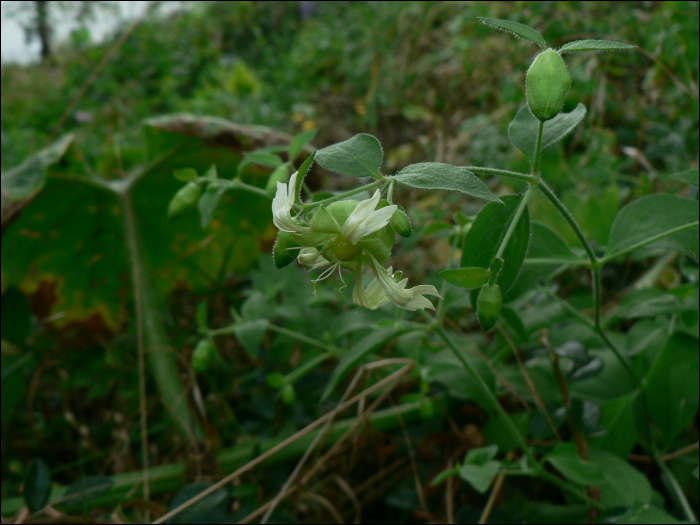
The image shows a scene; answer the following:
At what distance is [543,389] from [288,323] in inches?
25.2

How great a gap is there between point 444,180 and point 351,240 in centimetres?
11

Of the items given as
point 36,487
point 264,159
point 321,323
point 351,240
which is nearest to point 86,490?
point 36,487

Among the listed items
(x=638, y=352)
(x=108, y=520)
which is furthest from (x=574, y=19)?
(x=108, y=520)

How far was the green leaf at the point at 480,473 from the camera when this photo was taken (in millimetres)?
673

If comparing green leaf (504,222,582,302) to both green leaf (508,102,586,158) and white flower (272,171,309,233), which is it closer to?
green leaf (508,102,586,158)

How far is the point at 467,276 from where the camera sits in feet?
1.66

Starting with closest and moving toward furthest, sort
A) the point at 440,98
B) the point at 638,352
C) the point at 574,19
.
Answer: the point at 638,352 < the point at 574,19 < the point at 440,98

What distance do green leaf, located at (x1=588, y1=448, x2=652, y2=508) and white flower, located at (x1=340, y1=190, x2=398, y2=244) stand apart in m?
0.55

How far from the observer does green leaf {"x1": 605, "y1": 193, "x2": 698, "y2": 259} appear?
0.67 metres

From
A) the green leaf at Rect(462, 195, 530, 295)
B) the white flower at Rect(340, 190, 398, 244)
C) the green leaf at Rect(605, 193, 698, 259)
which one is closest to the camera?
the white flower at Rect(340, 190, 398, 244)

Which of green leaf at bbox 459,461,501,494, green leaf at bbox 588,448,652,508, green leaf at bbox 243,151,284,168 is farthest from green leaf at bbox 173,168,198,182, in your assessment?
green leaf at bbox 588,448,652,508

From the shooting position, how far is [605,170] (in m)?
1.24

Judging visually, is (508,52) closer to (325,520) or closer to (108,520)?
(325,520)

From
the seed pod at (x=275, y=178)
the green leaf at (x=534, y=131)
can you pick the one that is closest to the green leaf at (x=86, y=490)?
the seed pod at (x=275, y=178)
